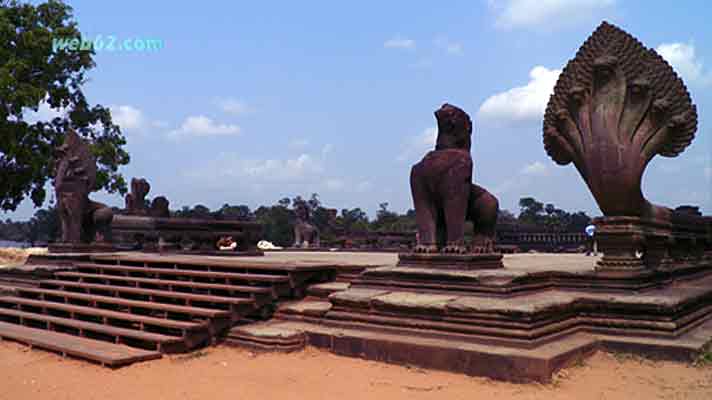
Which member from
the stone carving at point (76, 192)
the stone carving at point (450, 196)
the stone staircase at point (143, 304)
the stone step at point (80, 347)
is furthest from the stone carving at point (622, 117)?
the stone carving at point (76, 192)

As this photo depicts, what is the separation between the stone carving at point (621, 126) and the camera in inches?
250

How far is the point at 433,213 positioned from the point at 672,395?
3.07 m

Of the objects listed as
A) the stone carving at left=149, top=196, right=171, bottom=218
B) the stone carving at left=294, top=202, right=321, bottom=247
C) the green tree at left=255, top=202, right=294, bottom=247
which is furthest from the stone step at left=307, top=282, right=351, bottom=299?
the green tree at left=255, top=202, right=294, bottom=247

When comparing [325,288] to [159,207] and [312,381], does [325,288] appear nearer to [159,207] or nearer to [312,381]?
[312,381]

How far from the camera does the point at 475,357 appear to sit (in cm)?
479

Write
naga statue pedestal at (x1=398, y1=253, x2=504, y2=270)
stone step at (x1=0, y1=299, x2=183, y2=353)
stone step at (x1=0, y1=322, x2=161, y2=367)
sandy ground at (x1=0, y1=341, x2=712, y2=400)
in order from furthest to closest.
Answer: naga statue pedestal at (x1=398, y1=253, x2=504, y2=270) < stone step at (x1=0, y1=299, x2=183, y2=353) < stone step at (x1=0, y1=322, x2=161, y2=367) < sandy ground at (x1=0, y1=341, x2=712, y2=400)

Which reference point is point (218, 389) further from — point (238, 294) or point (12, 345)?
point (12, 345)

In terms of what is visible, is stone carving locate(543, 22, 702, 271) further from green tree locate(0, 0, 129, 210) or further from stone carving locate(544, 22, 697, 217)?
green tree locate(0, 0, 129, 210)

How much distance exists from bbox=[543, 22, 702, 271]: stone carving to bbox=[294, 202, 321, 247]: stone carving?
16.1 metres

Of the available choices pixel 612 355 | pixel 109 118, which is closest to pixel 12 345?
pixel 612 355

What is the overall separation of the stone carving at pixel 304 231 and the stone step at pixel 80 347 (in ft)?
50.0

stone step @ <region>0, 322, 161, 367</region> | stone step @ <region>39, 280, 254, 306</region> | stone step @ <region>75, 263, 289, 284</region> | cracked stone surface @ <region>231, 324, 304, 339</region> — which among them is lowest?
stone step @ <region>0, 322, 161, 367</region>

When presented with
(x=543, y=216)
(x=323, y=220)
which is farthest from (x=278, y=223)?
(x=543, y=216)

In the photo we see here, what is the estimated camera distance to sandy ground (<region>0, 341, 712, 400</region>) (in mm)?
4391
